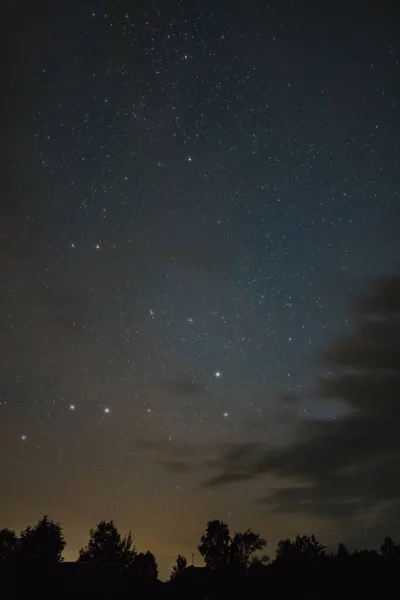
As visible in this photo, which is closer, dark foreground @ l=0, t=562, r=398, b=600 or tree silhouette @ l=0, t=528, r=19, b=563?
dark foreground @ l=0, t=562, r=398, b=600

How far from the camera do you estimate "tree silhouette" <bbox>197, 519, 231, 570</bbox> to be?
90.9 metres

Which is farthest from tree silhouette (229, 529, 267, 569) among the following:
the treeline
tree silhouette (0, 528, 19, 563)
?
tree silhouette (0, 528, 19, 563)

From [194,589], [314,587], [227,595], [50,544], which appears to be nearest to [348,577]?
[314,587]

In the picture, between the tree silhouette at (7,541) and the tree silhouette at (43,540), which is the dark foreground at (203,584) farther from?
the tree silhouette at (7,541)

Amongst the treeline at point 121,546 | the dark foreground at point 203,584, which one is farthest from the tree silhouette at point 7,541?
the dark foreground at point 203,584

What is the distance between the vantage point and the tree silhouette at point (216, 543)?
90938mm

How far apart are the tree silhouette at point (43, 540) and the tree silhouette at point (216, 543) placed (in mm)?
25440

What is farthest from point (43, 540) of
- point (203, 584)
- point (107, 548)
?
point (203, 584)

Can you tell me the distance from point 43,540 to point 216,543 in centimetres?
3045

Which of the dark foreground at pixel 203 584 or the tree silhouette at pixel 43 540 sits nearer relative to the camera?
the dark foreground at pixel 203 584

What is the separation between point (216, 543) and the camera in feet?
306

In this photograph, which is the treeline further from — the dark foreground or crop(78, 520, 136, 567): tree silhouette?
the dark foreground

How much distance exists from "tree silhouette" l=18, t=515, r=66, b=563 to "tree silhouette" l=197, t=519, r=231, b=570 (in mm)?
25440

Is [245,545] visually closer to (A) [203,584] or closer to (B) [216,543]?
(B) [216,543]
